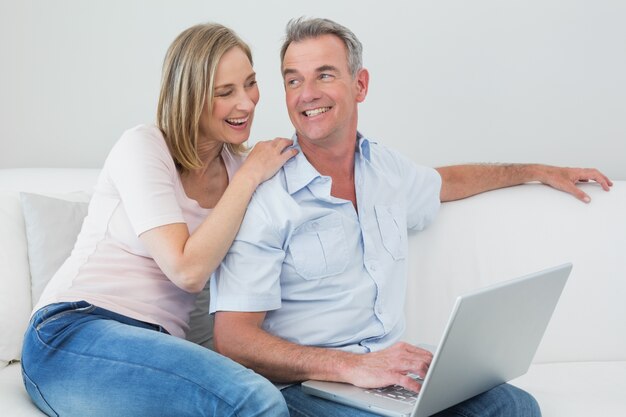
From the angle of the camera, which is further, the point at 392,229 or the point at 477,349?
the point at 392,229

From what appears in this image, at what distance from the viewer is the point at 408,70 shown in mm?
2855

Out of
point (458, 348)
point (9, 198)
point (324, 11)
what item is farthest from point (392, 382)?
point (324, 11)

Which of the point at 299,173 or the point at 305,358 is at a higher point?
the point at 299,173

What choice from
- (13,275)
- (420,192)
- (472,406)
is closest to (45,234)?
(13,275)

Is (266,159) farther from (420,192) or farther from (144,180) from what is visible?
(420,192)

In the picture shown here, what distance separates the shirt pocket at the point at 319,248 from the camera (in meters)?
2.03

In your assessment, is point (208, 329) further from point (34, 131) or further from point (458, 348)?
point (34, 131)

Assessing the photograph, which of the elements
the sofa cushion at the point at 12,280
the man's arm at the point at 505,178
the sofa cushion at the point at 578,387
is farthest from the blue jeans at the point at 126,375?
the man's arm at the point at 505,178

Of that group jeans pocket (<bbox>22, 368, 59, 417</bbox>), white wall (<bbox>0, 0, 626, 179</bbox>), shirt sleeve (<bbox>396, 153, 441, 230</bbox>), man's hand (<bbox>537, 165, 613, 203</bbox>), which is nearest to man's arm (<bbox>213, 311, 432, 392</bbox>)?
jeans pocket (<bbox>22, 368, 59, 417</bbox>)

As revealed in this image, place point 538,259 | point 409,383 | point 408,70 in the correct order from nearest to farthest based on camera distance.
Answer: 1. point 409,383
2. point 538,259
3. point 408,70

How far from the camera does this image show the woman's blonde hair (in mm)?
2023

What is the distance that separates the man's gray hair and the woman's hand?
24cm

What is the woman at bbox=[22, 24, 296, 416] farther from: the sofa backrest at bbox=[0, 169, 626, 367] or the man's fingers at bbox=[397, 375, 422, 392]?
the sofa backrest at bbox=[0, 169, 626, 367]

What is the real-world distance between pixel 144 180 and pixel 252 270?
31cm
